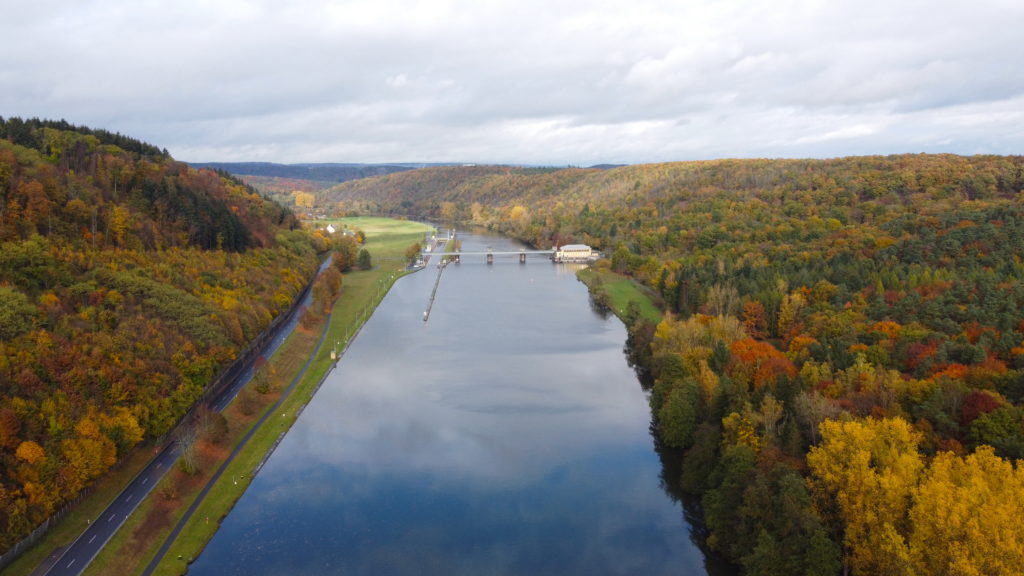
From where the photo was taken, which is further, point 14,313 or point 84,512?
point 14,313

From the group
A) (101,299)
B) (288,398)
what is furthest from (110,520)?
(101,299)

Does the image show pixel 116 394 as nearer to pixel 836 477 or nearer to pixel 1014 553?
pixel 836 477

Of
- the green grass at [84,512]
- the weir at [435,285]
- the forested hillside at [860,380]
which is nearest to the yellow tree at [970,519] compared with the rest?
the forested hillside at [860,380]

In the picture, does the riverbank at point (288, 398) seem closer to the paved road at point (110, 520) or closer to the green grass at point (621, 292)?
the paved road at point (110, 520)

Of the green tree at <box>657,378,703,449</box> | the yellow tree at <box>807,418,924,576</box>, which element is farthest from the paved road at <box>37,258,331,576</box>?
the yellow tree at <box>807,418,924,576</box>

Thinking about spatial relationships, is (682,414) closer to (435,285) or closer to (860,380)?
(860,380)

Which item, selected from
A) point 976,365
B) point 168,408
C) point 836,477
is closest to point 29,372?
point 168,408
